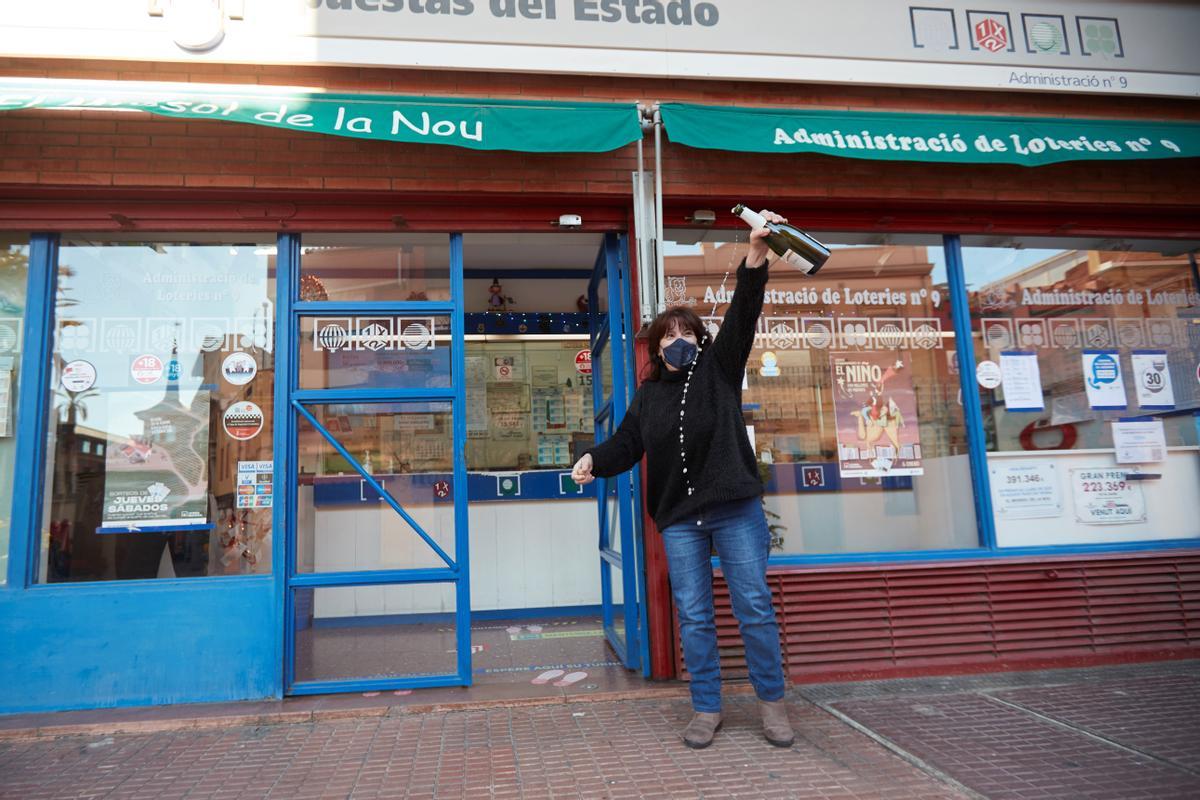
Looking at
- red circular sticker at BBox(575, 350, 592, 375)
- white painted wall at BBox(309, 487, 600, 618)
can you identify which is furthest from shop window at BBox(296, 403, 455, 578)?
red circular sticker at BBox(575, 350, 592, 375)

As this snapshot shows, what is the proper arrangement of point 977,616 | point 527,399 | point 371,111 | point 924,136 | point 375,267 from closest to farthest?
point 371,111 < point 924,136 < point 977,616 < point 375,267 < point 527,399

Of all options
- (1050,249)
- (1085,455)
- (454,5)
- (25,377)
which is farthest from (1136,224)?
(25,377)

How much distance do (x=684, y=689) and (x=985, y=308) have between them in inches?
124

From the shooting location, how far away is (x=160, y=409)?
14.1 feet

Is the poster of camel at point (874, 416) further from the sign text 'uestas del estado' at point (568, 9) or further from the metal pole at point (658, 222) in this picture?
the sign text 'uestas del estado' at point (568, 9)

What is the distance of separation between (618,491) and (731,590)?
4.57 feet

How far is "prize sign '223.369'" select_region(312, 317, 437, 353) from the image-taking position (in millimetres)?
4352

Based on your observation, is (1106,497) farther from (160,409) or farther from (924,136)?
(160,409)

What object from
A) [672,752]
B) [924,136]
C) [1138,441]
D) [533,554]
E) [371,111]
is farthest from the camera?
[533,554]

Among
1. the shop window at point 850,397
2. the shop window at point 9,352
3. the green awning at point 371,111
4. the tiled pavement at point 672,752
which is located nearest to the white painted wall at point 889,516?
the shop window at point 850,397

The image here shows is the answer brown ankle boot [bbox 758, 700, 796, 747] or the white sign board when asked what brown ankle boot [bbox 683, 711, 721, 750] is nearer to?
brown ankle boot [bbox 758, 700, 796, 747]

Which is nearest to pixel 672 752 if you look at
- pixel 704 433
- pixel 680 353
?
pixel 704 433

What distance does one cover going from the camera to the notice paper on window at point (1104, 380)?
5000 millimetres

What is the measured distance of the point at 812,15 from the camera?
179 inches
